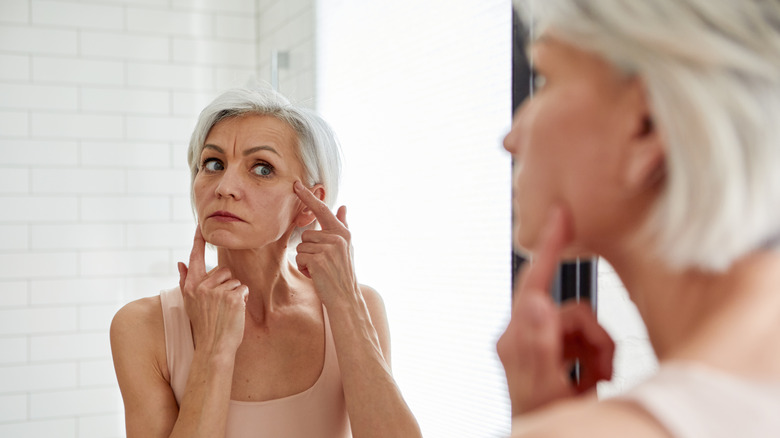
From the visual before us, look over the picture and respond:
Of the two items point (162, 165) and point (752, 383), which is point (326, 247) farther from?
point (162, 165)

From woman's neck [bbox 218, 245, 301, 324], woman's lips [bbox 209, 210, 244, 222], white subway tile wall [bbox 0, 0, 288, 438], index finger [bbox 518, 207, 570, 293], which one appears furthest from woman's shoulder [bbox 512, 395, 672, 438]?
white subway tile wall [bbox 0, 0, 288, 438]

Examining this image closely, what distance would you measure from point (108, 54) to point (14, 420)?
1365mm

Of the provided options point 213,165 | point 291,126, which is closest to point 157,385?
point 213,165

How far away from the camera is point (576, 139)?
493 mm

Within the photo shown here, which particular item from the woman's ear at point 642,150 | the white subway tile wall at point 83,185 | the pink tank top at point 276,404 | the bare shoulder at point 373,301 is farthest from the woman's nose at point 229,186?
the white subway tile wall at point 83,185

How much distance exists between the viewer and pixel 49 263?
2.60 meters

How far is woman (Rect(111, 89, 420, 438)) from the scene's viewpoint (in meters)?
1.29

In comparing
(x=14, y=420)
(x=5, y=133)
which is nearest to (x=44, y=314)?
(x=14, y=420)

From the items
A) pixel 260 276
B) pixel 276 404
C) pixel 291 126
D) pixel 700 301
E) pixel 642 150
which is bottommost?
pixel 276 404

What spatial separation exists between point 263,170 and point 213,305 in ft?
0.93

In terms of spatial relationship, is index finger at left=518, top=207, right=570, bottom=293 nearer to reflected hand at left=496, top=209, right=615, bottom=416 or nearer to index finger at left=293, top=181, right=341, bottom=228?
reflected hand at left=496, top=209, right=615, bottom=416

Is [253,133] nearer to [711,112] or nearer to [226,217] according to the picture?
[226,217]

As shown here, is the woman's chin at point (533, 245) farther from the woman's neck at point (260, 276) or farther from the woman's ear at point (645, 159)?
the woman's neck at point (260, 276)

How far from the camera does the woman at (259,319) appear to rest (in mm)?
1289
